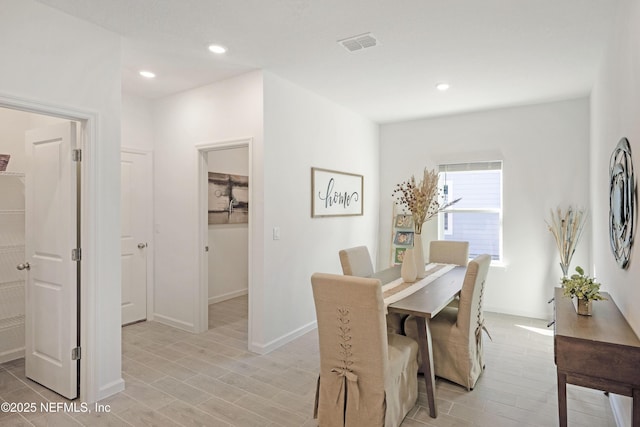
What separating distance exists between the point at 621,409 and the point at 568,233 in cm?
258

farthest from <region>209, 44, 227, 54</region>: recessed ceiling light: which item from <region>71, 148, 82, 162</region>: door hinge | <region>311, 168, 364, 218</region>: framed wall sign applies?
<region>311, 168, 364, 218</region>: framed wall sign

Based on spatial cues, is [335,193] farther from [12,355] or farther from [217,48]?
[12,355]

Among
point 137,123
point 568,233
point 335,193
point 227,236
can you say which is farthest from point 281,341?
point 568,233

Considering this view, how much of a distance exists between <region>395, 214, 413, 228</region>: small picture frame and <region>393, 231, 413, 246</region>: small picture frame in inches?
4.2

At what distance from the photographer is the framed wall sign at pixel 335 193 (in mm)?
4199

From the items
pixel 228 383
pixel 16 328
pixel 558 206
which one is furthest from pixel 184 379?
pixel 558 206

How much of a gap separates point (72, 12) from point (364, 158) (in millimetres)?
3784

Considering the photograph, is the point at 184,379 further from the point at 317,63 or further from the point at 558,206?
the point at 558,206

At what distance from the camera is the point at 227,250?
5559 millimetres

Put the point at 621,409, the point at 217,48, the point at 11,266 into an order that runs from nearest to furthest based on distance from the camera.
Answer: the point at 621,409 → the point at 217,48 → the point at 11,266

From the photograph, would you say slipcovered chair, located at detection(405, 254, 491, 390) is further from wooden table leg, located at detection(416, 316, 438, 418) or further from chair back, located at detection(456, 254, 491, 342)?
wooden table leg, located at detection(416, 316, 438, 418)

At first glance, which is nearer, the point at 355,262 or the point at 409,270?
the point at 409,270

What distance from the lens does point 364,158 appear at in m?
Answer: 5.35

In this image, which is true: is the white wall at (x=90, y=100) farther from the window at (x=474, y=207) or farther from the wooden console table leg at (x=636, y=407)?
the window at (x=474, y=207)
